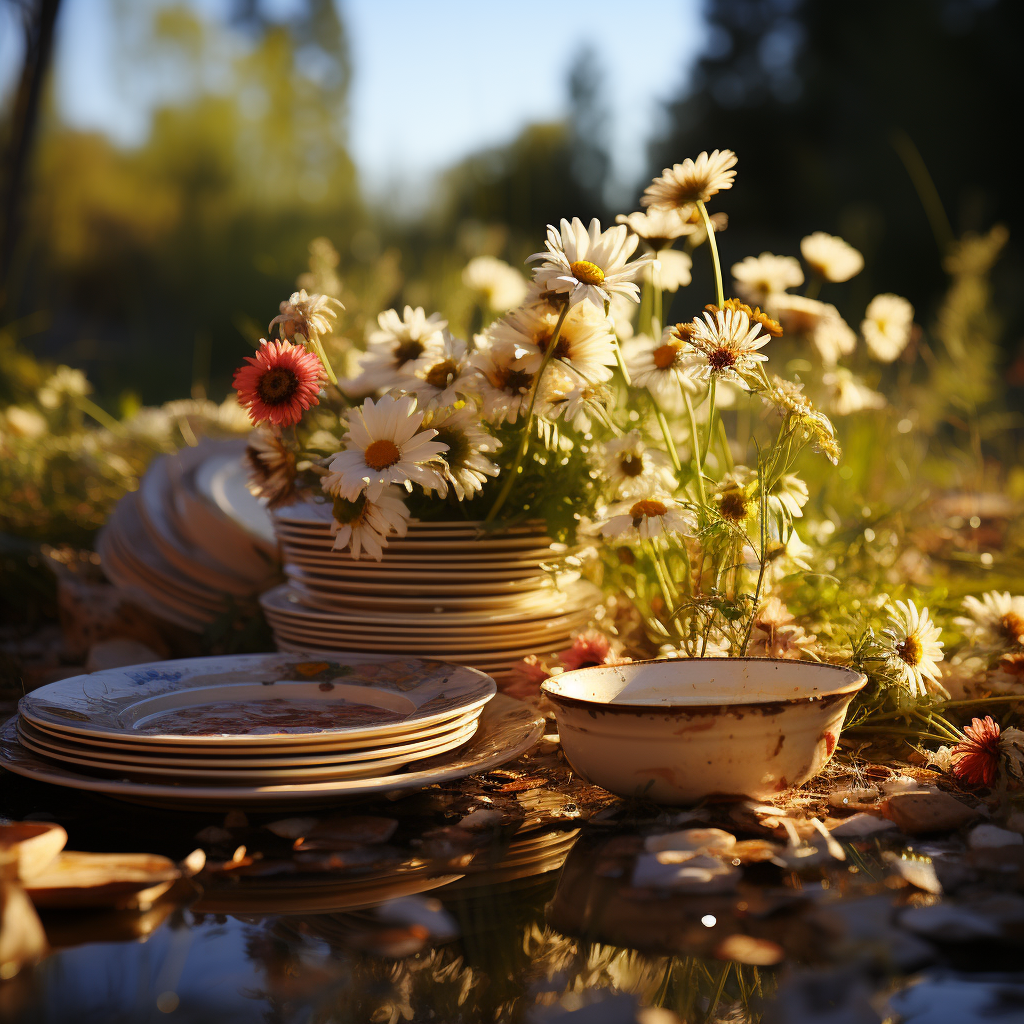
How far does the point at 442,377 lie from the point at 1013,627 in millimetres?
949

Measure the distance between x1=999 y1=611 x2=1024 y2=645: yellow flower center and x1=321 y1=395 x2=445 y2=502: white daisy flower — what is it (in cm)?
89

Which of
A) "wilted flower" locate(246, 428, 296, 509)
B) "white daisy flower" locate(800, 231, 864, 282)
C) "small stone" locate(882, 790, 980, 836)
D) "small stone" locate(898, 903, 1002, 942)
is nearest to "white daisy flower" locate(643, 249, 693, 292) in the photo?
"white daisy flower" locate(800, 231, 864, 282)

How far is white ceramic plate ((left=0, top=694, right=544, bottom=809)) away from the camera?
3.36 ft

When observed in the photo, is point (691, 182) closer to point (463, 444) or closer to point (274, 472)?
point (463, 444)

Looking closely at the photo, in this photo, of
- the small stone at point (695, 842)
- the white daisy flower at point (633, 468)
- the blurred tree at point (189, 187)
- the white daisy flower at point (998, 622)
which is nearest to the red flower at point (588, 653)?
the white daisy flower at point (633, 468)

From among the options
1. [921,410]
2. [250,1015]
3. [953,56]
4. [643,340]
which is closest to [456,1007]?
[250,1015]

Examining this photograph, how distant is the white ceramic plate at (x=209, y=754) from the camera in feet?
3.39

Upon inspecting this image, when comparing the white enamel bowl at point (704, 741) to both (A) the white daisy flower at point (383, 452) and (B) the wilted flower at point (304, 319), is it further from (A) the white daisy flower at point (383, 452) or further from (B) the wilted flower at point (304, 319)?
(B) the wilted flower at point (304, 319)

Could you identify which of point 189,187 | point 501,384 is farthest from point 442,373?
point 189,187

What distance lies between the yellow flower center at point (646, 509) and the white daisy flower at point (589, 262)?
287 mm

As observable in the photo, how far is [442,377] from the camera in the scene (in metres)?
1.46

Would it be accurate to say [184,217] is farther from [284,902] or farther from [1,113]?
[284,902]

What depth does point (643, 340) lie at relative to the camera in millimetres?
1691

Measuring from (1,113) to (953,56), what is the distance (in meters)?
10.3
